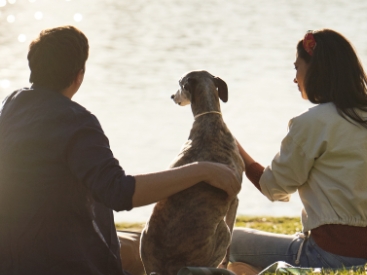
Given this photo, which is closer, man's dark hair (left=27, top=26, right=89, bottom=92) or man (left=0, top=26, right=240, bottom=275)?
man (left=0, top=26, right=240, bottom=275)

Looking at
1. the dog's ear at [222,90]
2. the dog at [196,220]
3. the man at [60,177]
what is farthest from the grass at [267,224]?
the man at [60,177]

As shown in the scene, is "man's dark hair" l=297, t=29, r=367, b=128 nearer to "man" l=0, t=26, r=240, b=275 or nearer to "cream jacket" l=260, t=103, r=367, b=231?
"cream jacket" l=260, t=103, r=367, b=231

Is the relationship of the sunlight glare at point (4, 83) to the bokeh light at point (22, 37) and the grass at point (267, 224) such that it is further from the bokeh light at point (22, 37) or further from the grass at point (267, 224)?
the grass at point (267, 224)

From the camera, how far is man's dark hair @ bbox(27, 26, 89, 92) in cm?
477

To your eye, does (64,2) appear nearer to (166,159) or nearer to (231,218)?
(166,159)

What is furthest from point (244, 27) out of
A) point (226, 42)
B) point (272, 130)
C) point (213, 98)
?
point (213, 98)

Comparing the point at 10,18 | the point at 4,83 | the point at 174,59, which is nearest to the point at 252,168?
the point at 4,83

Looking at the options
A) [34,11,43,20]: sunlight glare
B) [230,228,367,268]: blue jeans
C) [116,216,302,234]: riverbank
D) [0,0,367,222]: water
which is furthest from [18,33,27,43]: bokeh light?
[230,228,367,268]: blue jeans

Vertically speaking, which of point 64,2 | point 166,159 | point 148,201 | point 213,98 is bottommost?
point 166,159

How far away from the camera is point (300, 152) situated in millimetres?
5465

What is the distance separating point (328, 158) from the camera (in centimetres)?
545

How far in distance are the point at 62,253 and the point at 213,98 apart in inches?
83.7

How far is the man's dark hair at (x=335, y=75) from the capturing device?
5.54m

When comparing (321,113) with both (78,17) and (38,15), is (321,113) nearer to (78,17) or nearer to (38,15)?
(38,15)
